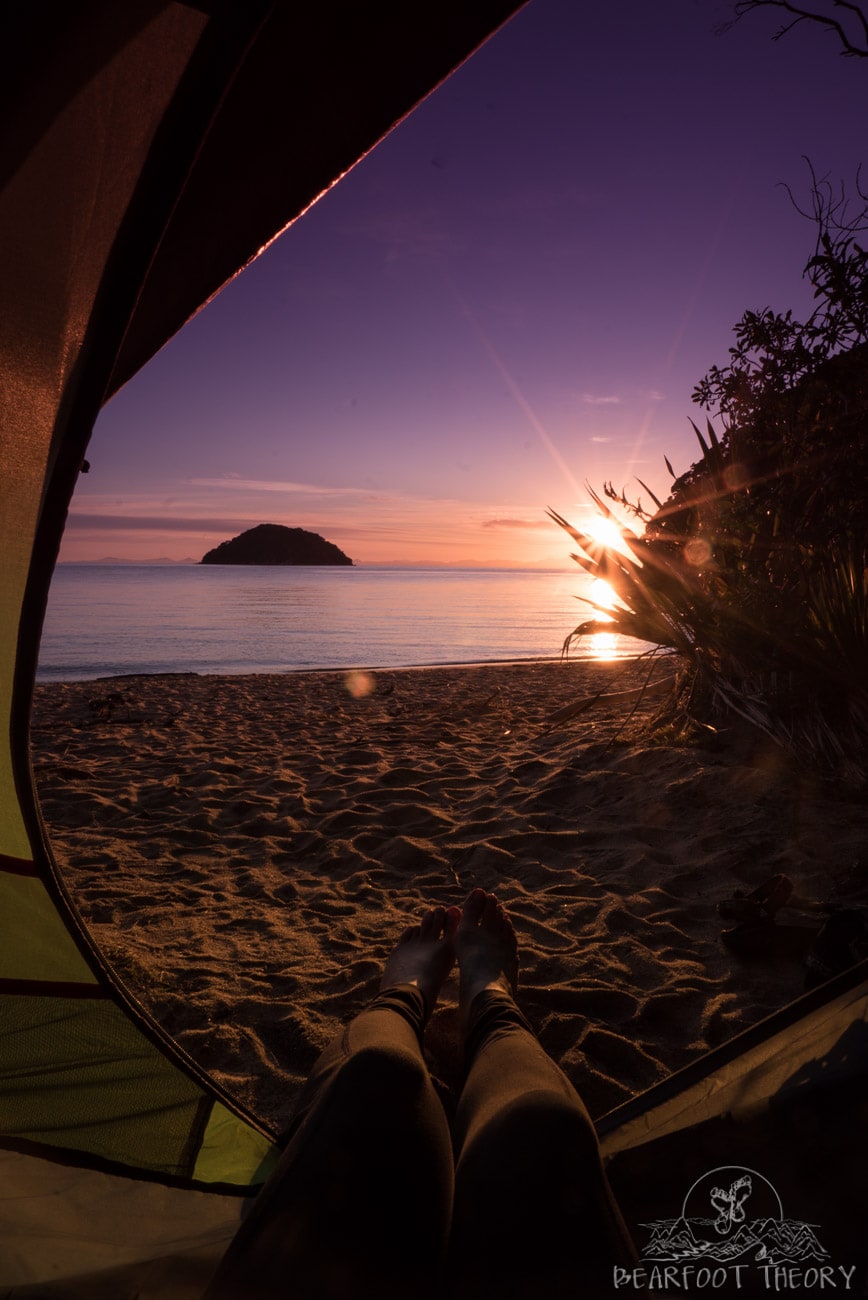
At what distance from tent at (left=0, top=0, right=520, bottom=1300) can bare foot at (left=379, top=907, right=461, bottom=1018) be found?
61cm

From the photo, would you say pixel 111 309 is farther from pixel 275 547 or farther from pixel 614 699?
pixel 275 547

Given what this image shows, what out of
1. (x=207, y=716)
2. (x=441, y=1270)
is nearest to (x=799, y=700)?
(x=441, y=1270)

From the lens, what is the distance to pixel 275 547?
95625 mm

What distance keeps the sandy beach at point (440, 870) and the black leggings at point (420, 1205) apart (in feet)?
2.44

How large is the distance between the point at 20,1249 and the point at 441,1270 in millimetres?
698

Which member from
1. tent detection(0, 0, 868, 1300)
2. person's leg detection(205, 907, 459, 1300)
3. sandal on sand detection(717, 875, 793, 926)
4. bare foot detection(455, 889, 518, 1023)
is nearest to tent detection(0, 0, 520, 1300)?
tent detection(0, 0, 868, 1300)

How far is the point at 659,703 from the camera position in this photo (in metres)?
5.14

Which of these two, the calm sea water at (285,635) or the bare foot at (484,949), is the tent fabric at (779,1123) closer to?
the bare foot at (484,949)

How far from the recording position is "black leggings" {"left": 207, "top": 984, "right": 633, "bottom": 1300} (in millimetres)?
843

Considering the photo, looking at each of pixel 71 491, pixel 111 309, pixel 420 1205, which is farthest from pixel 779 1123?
pixel 111 309

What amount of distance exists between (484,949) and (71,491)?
5.68ft

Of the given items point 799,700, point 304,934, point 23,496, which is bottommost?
point 304,934

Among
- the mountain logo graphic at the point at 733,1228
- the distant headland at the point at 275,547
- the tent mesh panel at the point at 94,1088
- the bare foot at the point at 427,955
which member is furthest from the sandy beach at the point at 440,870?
the distant headland at the point at 275,547

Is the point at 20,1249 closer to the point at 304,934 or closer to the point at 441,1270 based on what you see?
the point at 441,1270
